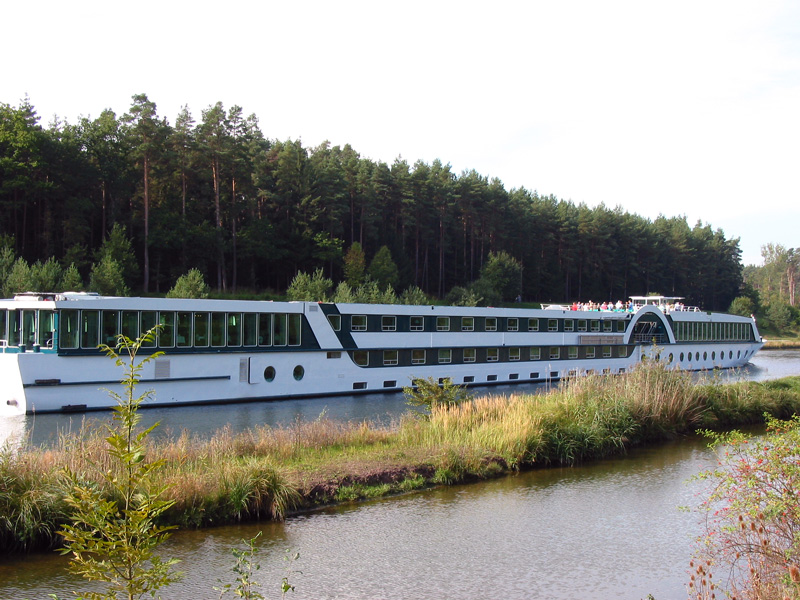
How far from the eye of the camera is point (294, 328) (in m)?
30.3

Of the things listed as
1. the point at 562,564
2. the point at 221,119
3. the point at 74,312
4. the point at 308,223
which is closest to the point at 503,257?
the point at 308,223

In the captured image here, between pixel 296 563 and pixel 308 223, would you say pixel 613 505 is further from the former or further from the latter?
pixel 308 223

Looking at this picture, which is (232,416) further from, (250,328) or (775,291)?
(775,291)

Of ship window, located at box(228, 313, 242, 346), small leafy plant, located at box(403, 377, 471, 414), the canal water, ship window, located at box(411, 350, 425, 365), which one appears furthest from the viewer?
ship window, located at box(411, 350, 425, 365)

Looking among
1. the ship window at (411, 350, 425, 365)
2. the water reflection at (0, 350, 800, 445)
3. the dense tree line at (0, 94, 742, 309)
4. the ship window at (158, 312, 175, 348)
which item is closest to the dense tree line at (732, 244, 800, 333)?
the dense tree line at (0, 94, 742, 309)

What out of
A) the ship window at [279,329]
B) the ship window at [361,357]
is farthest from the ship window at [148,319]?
the ship window at [361,357]

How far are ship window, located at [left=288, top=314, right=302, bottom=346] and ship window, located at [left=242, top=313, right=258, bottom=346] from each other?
5.25 ft

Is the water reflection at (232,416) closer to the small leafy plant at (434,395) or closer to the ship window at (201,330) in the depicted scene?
the small leafy plant at (434,395)

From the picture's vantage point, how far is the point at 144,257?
175 feet

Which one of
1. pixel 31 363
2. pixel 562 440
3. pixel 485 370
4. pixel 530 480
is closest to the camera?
pixel 530 480

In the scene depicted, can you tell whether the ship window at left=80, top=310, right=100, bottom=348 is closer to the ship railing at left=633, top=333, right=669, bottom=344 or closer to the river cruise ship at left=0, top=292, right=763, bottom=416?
the river cruise ship at left=0, top=292, right=763, bottom=416

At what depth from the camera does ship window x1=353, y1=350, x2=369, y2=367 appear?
105 feet

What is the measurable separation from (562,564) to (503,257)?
64.2 metres

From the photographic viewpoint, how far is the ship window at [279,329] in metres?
29.7
